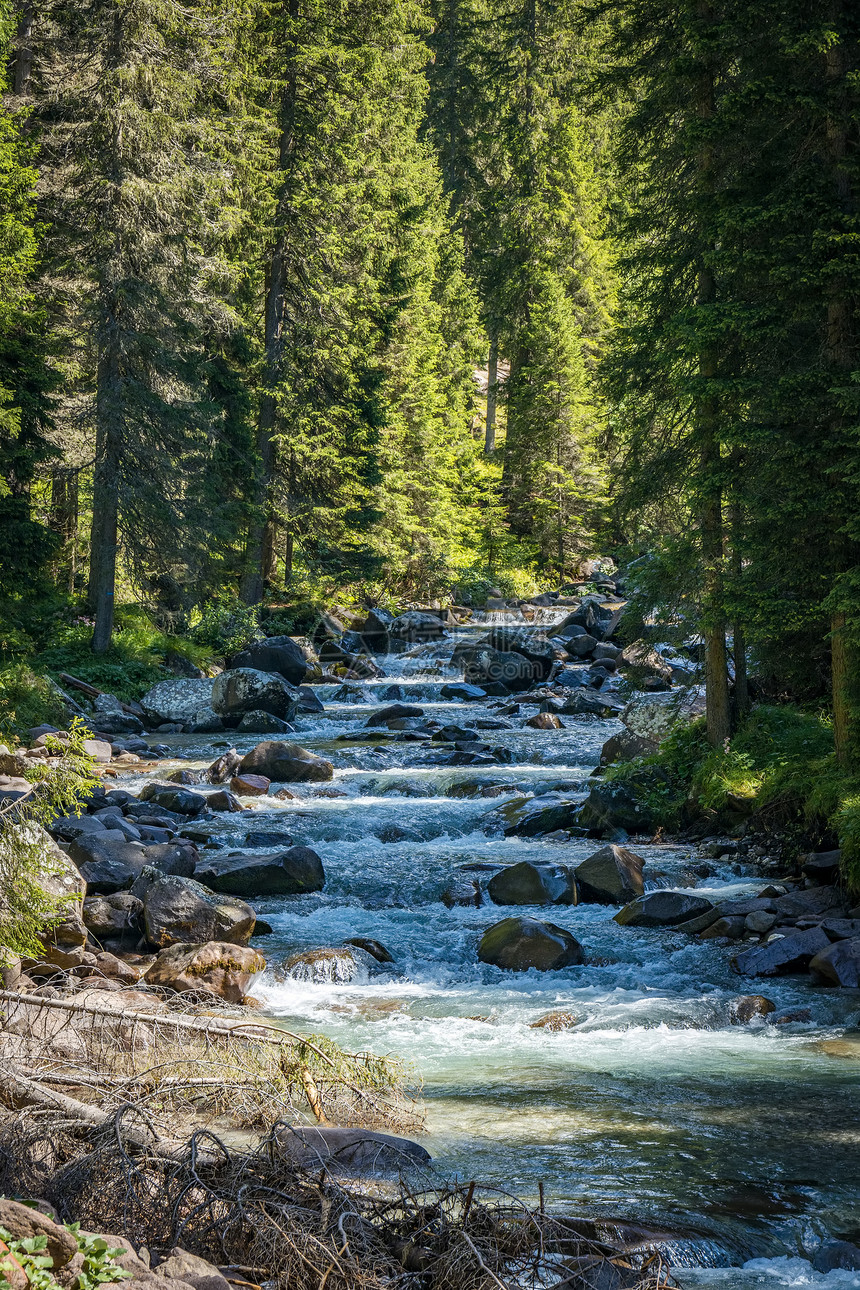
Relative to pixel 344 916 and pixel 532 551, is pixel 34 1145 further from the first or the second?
pixel 532 551

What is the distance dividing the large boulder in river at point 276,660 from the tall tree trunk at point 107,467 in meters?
3.37

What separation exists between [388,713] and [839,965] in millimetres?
13818

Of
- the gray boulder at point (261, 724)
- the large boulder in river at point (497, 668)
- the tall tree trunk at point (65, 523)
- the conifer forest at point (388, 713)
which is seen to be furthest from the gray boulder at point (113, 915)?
the tall tree trunk at point (65, 523)

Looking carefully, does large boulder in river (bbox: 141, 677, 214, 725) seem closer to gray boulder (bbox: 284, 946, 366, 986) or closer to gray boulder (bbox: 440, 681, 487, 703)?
gray boulder (bbox: 440, 681, 487, 703)

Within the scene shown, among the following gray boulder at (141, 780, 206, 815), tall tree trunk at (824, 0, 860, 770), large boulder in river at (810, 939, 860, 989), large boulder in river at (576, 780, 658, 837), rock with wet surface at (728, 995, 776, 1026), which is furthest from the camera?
gray boulder at (141, 780, 206, 815)

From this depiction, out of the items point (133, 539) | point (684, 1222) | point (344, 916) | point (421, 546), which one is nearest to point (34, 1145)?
point (684, 1222)

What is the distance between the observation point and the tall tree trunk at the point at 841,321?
10.6 m

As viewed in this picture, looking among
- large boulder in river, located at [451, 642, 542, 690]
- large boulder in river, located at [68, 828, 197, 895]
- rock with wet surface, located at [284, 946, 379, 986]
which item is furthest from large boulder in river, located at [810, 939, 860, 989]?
large boulder in river, located at [451, 642, 542, 690]

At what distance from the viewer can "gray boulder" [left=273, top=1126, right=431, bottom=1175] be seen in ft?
15.8

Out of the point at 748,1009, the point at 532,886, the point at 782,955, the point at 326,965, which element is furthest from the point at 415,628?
the point at 748,1009

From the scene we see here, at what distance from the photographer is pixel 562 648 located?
28906mm

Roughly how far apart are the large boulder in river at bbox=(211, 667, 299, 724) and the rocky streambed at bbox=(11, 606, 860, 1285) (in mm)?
4044

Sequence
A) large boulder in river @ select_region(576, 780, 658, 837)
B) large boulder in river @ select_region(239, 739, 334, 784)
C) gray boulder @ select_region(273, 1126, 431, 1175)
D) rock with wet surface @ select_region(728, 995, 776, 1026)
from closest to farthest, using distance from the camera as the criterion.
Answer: gray boulder @ select_region(273, 1126, 431, 1175)
rock with wet surface @ select_region(728, 995, 776, 1026)
large boulder in river @ select_region(576, 780, 658, 837)
large boulder in river @ select_region(239, 739, 334, 784)

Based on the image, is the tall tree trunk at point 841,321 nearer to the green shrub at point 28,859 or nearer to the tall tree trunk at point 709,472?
the tall tree trunk at point 709,472
